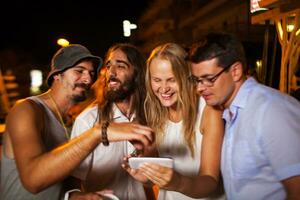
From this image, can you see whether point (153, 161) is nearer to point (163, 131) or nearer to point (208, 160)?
point (208, 160)

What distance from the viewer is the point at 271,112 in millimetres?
2047

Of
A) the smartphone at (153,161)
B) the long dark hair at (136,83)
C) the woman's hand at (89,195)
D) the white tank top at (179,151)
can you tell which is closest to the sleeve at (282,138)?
the smartphone at (153,161)

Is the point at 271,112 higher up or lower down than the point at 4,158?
higher up

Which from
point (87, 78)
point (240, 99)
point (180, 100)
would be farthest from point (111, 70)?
point (240, 99)

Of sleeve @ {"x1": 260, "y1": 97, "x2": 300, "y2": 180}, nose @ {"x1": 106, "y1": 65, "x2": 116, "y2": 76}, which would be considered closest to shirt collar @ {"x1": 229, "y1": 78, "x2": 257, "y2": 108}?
sleeve @ {"x1": 260, "y1": 97, "x2": 300, "y2": 180}

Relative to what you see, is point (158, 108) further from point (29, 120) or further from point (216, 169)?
point (29, 120)

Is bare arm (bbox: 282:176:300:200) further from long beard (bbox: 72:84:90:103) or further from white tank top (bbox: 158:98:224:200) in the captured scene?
long beard (bbox: 72:84:90:103)

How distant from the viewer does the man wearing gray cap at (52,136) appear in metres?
1.98

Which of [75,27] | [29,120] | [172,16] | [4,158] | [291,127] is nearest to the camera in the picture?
[291,127]

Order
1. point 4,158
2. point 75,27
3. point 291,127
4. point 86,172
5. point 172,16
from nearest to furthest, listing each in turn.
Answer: point 291,127
point 4,158
point 86,172
point 172,16
point 75,27

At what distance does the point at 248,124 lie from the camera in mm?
2174

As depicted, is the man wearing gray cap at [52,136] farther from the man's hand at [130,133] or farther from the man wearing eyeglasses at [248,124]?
the man wearing eyeglasses at [248,124]

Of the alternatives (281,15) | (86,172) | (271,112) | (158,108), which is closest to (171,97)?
(158,108)

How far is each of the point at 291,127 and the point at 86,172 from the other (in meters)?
1.70
